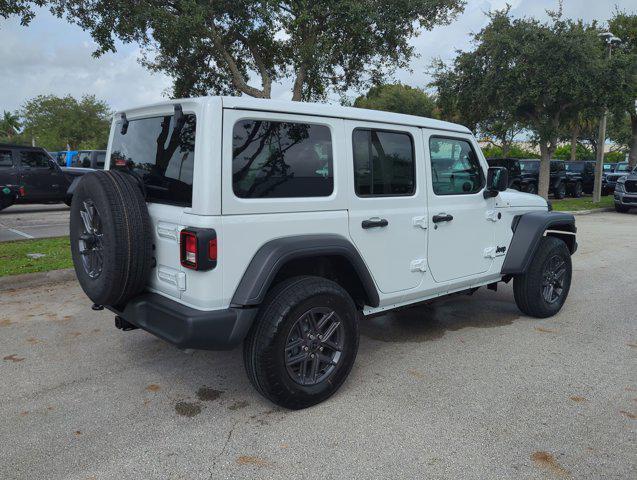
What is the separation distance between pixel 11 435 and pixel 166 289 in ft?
3.86

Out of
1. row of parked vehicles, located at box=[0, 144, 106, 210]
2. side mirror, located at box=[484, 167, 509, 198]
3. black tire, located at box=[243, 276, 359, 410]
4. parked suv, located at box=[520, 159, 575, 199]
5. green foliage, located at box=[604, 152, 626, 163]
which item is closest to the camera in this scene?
black tire, located at box=[243, 276, 359, 410]

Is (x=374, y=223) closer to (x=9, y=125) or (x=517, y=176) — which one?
(x=517, y=176)

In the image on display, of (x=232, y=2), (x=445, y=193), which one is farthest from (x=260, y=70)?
(x=445, y=193)

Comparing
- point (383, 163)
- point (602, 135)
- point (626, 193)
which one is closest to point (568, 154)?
point (602, 135)

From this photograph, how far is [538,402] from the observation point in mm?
3385

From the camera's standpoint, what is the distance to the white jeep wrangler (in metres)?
2.92

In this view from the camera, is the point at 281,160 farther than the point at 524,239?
No

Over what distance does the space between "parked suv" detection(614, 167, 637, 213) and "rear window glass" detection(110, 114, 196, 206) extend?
16.9 m

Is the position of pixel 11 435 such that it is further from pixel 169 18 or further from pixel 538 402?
pixel 169 18

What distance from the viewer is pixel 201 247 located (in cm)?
281

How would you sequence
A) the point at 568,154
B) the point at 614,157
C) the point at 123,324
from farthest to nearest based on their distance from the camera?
the point at 614,157 < the point at 568,154 < the point at 123,324

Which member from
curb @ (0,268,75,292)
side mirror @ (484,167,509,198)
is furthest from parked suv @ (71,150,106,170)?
side mirror @ (484,167,509,198)

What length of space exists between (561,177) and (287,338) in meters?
21.2

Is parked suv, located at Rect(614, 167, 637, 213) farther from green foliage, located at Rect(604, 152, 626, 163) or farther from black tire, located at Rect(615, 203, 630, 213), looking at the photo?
A: green foliage, located at Rect(604, 152, 626, 163)
